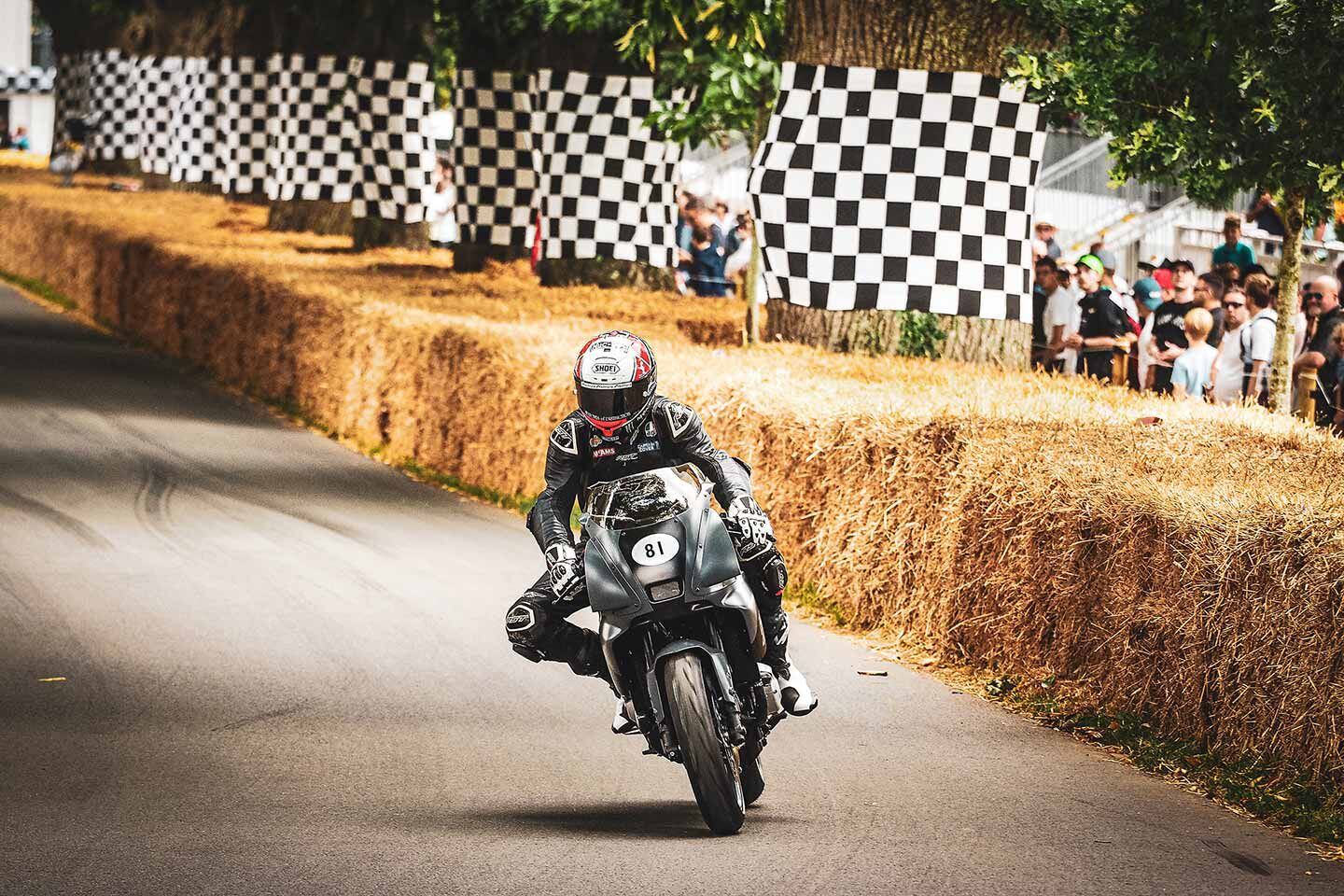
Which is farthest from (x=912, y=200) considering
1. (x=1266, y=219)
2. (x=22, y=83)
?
(x=22, y=83)

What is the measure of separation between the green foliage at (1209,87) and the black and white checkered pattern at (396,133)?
13138 mm

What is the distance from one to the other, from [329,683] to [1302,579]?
4227 mm

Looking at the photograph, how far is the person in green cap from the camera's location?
15.1 metres

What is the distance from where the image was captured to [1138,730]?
761 centimetres

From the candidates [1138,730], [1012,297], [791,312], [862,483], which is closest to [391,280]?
[791,312]

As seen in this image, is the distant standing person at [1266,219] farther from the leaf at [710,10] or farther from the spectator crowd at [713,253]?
the leaf at [710,10]

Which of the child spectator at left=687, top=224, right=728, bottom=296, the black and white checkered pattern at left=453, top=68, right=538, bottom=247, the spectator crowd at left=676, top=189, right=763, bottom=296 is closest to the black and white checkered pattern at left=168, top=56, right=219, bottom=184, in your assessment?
the black and white checkered pattern at left=453, top=68, right=538, bottom=247

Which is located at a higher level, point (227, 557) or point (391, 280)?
point (391, 280)

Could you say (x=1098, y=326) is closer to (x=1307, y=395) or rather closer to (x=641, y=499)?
(x=1307, y=395)

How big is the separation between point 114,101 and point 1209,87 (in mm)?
38396

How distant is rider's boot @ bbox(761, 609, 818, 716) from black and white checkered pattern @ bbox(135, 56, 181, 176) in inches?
1482

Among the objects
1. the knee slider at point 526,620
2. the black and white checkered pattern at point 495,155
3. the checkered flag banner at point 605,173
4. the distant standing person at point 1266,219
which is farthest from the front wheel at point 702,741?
the black and white checkered pattern at point 495,155

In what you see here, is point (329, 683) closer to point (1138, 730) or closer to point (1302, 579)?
point (1138, 730)

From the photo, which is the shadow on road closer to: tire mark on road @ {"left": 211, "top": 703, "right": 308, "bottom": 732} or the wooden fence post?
tire mark on road @ {"left": 211, "top": 703, "right": 308, "bottom": 732}
